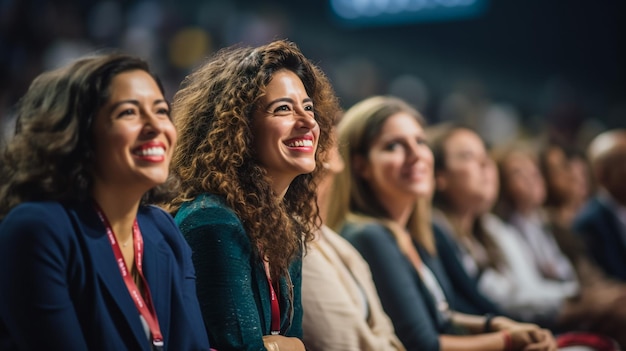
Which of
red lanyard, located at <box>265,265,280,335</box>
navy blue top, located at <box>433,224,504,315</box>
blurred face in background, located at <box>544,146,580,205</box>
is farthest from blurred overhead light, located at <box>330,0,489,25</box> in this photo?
red lanyard, located at <box>265,265,280,335</box>

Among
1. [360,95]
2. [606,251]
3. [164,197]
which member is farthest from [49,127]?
[360,95]

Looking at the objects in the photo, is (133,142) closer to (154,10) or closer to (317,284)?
(317,284)

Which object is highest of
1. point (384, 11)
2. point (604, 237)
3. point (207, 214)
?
point (384, 11)

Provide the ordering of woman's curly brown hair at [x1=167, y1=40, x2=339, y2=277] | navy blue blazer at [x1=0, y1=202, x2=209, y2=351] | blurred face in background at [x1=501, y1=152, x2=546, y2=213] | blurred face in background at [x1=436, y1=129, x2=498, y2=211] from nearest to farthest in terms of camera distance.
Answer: navy blue blazer at [x1=0, y1=202, x2=209, y2=351] < woman's curly brown hair at [x1=167, y1=40, x2=339, y2=277] < blurred face in background at [x1=436, y1=129, x2=498, y2=211] < blurred face in background at [x1=501, y1=152, x2=546, y2=213]

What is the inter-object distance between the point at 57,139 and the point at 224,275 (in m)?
0.58

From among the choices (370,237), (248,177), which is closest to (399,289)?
(370,237)

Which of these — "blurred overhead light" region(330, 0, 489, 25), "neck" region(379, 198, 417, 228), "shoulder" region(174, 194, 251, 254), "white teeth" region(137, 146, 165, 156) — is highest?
"blurred overhead light" region(330, 0, 489, 25)

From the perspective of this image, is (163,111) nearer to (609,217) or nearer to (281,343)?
(281,343)

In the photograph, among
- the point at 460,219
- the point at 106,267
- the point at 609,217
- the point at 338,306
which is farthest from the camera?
the point at 609,217

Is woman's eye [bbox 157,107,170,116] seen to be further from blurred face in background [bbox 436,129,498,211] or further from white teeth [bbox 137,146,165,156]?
blurred face in background [bbox 436,129,498,211]

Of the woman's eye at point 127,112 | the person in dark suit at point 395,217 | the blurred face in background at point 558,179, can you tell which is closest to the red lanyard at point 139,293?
the woman's eye at point 127,112

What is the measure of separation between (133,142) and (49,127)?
0.18m

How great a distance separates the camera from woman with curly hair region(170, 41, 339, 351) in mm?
2197

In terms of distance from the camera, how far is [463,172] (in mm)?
4328
